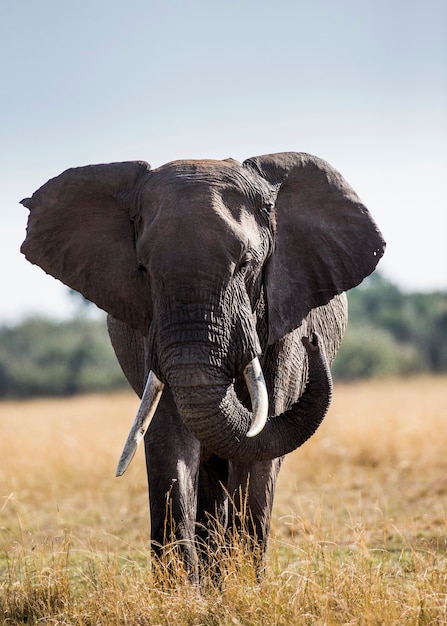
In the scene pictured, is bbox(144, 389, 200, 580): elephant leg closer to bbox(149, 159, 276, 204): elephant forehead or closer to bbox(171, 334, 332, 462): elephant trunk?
bbox(171, 334, 332, 462): elephant trunk

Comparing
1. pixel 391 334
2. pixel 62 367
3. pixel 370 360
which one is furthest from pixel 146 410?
pixel 391 334

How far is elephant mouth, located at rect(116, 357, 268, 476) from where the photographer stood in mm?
4695

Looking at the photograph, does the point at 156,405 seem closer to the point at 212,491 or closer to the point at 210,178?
the point at 210,178

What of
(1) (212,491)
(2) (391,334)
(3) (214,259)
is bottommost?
(1) (212,491)

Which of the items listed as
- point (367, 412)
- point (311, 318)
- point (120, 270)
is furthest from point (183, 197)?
point (367, 412)

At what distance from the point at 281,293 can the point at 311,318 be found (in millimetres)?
877

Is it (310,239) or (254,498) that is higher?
(310,239)

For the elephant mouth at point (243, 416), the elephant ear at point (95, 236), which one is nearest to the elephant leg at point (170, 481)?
the elephant mouth at point (243, 416)

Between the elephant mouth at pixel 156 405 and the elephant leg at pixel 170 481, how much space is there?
0.17m

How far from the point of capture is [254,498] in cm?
575

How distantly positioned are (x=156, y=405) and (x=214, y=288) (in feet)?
2.86

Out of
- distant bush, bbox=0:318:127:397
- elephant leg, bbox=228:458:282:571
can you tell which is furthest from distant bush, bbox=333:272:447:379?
elephant leg, bbox=228:458:282:571

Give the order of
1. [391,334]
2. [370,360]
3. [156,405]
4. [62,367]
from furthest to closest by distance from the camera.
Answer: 1. [391,334]
2. [62,367]
3. [370,360]
4. [156,405]

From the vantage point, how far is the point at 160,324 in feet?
15.7
